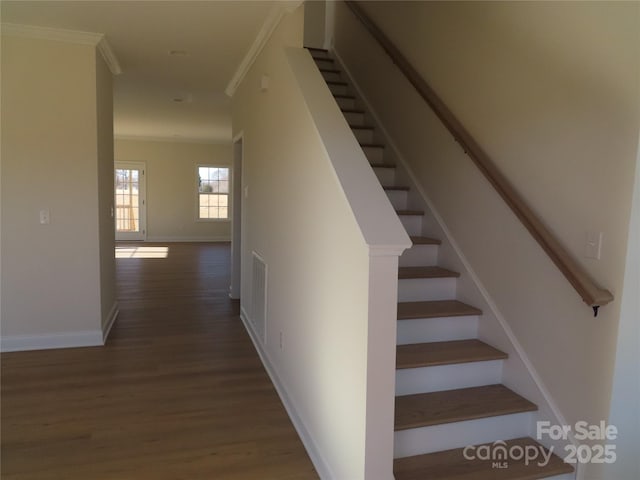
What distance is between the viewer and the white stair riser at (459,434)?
2098 mm

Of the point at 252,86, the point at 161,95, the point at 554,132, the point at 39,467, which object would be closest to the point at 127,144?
the point at 161,95

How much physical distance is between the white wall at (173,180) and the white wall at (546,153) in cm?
897

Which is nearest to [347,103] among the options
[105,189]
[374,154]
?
[374,154]

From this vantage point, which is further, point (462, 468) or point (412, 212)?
point (412, 212)

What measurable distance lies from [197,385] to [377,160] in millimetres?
2246

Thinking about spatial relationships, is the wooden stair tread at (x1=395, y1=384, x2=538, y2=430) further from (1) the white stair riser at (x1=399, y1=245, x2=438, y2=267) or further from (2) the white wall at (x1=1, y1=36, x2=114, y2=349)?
(2) the white wall at (x1=1, y1=36, x2=114, y2=349)

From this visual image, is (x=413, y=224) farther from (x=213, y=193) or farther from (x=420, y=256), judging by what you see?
(x=213, y=193)

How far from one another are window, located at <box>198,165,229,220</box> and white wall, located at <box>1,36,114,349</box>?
304 inches

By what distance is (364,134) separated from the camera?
13.0ft

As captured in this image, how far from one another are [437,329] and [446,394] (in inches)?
15.5

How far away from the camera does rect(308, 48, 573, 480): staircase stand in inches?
81.4

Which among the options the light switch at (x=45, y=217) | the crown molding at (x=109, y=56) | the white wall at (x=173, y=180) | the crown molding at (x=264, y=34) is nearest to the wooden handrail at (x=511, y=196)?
the crown molding at (x=264, y=34)

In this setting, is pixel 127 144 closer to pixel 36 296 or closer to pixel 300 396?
pixel 36 296

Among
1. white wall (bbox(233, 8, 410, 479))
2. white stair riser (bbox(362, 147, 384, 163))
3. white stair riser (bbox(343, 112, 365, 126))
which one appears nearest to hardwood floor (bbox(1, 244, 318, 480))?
white wall (bbox(233, 8, 410, 479))
